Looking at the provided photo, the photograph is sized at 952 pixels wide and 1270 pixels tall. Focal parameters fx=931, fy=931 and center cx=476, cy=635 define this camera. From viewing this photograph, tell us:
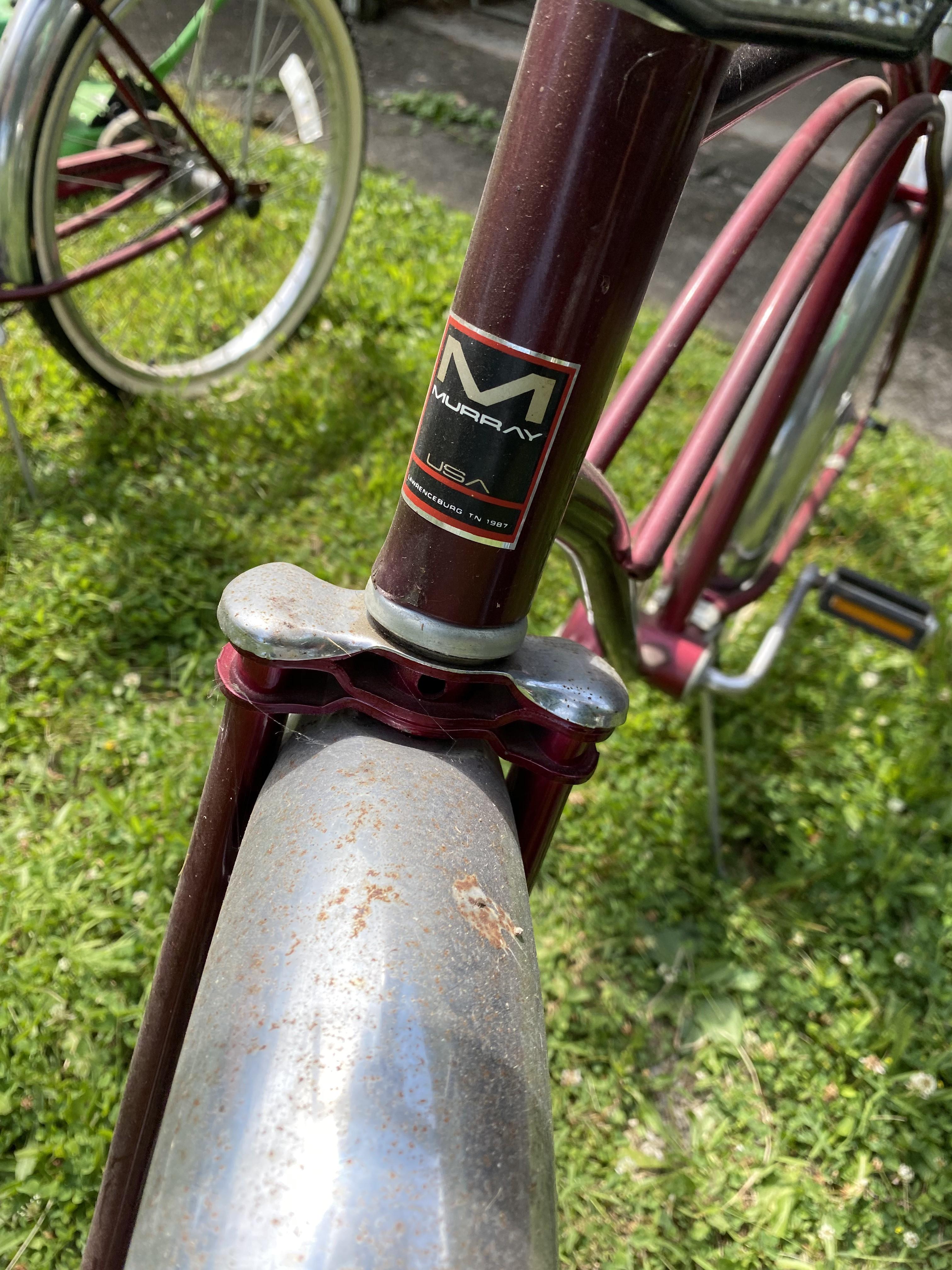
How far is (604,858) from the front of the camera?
1.64 m

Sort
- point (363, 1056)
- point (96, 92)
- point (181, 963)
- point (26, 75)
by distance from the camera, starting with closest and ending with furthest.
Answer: point (363, 1056) < point (181, 963) < point (26, 75) < point (96, 92)

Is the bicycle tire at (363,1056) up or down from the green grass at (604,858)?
up

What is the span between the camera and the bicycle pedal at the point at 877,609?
169 centimetres

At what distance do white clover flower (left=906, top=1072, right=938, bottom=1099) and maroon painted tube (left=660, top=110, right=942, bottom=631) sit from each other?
0.84 metres

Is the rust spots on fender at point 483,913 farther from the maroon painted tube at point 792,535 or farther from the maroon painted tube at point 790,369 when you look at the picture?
the maroon painted tube at point 792,535

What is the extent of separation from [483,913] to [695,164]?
2626 millimetres

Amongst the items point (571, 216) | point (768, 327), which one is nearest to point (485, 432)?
point (571, 216)

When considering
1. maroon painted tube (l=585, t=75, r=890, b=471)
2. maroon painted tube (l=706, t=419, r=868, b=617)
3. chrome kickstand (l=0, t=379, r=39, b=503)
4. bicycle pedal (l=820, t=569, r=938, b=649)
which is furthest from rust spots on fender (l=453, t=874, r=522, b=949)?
chrome kickstand (l=0, t=379, r=39, b=503)

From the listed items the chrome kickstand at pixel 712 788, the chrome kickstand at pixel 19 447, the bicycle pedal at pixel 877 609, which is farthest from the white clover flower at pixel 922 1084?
the chrome kickstand at pixel 19 447

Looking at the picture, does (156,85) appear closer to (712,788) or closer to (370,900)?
(712,788)

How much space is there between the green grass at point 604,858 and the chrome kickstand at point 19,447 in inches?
1.4

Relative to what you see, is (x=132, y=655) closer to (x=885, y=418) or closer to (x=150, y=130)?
(x=150, y=130)

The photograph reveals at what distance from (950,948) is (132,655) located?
5.13ft

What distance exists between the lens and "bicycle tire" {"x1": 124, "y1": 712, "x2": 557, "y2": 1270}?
0.45 metres
